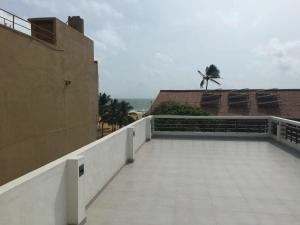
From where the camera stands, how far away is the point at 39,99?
12258 mm

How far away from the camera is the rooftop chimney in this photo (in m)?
18.4

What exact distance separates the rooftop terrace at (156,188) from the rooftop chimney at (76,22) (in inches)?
415

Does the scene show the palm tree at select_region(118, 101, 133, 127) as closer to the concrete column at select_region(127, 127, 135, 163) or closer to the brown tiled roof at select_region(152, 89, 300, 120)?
the brown tiled roof at select_region(152, 89, 300, 120)

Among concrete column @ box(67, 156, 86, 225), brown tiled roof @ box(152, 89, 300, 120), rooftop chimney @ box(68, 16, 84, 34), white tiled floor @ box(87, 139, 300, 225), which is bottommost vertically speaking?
white tiled floor @ box(87, 139, 300, 225)

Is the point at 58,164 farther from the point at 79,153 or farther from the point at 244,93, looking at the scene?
the point at 244,93

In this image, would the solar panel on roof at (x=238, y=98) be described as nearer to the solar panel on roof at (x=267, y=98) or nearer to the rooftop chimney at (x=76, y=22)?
the solar panel on roof at (x=267, y=98)

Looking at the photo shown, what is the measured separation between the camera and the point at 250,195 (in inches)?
232

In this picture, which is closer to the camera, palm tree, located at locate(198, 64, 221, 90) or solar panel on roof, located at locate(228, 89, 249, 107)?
solar panel on roof, located at locate(228, 89, 249, 107)

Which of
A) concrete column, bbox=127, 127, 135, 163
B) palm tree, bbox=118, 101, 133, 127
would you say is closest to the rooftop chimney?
concrete column, bbox=127, 127, 135, 163

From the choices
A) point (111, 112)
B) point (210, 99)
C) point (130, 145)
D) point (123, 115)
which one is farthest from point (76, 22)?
point (123, 115)

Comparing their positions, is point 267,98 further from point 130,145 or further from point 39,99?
point 130,145

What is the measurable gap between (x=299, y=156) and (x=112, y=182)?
5.66 metres

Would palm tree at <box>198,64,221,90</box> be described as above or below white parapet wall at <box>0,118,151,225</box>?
above

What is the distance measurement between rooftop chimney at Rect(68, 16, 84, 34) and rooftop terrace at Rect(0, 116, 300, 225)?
1055 centimetres
